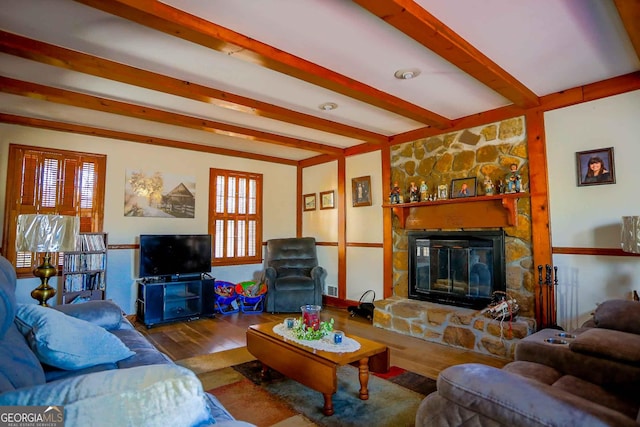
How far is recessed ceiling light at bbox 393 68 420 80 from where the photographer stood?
2.85 m

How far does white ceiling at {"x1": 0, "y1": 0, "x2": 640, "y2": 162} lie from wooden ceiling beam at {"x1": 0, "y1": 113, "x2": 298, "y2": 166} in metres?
0.03

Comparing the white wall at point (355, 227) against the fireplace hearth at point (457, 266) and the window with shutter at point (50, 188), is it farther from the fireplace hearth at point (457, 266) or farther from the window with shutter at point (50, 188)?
the window with shutter at point (50, 188)

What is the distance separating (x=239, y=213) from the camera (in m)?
5.72

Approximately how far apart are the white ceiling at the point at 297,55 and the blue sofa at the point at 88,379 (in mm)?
1607

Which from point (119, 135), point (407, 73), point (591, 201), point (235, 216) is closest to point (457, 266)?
point (591, 201)

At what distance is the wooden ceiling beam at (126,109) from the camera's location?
3.04m

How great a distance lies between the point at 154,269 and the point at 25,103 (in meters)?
2.26

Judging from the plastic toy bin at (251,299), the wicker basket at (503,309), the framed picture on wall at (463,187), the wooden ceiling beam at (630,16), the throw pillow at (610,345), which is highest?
the wooden ceiling beam at (630,16)

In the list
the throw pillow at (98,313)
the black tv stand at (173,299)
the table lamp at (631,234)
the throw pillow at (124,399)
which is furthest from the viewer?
the black tv stand at (173,299)

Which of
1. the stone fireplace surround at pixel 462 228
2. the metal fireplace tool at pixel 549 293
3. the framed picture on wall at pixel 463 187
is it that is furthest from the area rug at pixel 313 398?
the framed picture on wall at pixel 463 187

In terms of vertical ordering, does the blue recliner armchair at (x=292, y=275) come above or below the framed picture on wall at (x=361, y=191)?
below

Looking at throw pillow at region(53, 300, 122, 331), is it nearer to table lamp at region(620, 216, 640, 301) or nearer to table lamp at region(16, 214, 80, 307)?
table lamp at region(16, 214, 80, 307)

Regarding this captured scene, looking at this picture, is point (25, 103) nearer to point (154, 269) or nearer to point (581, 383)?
point (154, 269)

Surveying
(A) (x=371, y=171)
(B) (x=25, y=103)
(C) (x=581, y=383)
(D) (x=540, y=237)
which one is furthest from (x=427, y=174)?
(B) (x=25, y=103)
